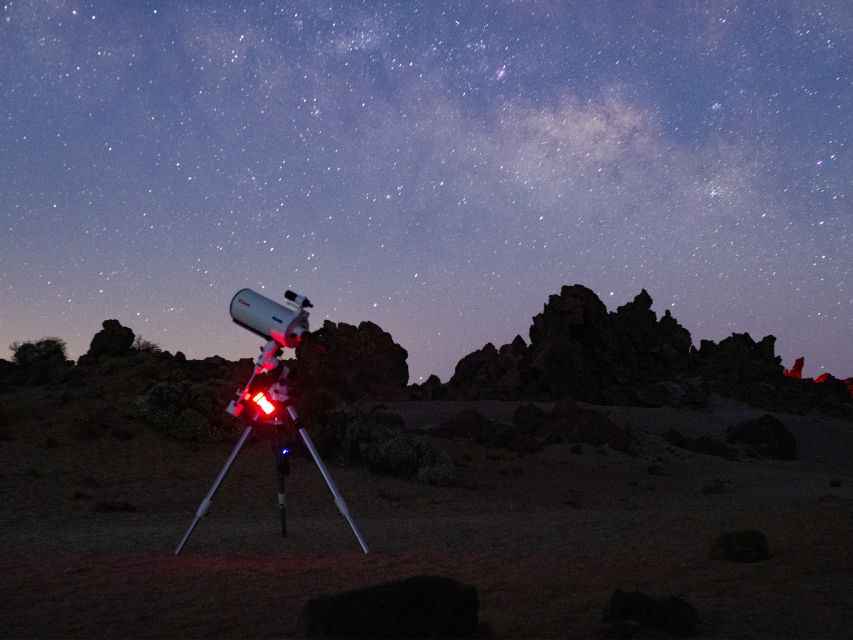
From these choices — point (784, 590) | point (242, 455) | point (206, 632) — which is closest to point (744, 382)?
point (242, 455)

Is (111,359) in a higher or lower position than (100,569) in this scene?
higher

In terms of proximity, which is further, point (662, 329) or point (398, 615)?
point (662, 329)

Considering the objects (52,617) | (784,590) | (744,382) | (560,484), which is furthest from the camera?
(744,382)

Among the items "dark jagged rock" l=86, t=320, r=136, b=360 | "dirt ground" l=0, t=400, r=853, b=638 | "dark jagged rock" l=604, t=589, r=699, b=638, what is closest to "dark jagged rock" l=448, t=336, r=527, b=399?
"dirt ground" l=0, t=400, r=853, b=638

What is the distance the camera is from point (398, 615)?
4.38m

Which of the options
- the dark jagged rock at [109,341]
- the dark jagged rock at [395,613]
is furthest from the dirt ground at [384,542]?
the dark jagged rock at [109,341]

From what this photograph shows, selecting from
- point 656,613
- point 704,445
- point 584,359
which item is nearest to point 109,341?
point 704,445

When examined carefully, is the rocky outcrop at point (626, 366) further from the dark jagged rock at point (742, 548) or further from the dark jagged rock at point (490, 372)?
the dark jagged rock at point (742, 548)

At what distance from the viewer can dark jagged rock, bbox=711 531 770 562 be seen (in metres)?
7.46

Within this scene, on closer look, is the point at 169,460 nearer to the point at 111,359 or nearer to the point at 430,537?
the point at 111,359

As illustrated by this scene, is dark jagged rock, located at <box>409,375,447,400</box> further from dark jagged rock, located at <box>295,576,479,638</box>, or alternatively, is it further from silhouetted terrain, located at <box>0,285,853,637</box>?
dark jagged rock, located at <box>295,576,479,638</box>

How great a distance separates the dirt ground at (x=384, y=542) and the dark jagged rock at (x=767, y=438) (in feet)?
28.6

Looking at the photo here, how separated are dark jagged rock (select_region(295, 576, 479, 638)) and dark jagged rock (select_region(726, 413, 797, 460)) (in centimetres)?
2751

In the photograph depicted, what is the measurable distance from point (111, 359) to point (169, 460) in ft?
24.7
